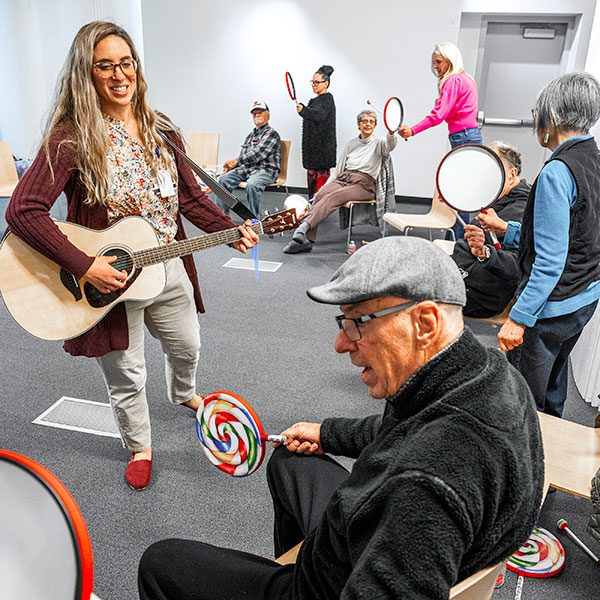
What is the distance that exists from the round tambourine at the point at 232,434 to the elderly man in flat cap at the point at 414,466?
0.33m

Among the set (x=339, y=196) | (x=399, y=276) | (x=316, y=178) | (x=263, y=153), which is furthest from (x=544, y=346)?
(x=316, y=178)

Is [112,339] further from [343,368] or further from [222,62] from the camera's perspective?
[222,62]

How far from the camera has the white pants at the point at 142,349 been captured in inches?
83.3

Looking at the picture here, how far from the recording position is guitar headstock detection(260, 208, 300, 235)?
240 centimetres

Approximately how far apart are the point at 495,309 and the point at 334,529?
2.13 meters

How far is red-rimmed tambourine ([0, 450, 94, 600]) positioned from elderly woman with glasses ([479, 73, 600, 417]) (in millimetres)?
1562

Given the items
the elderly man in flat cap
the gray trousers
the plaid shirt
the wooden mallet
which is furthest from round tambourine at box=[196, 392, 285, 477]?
the plaid shirt

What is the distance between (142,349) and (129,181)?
2.12 feet

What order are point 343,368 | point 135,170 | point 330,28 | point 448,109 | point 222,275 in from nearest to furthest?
point 135,170
point 343,368
point 448,109
point 222,275
point 330,28

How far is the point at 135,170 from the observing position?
1.94 meters

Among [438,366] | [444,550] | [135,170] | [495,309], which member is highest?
[135,170]

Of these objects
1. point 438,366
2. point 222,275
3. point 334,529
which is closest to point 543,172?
point 438,366

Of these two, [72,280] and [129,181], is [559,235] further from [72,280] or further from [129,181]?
[72,280]

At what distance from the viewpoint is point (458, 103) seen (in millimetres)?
4465
